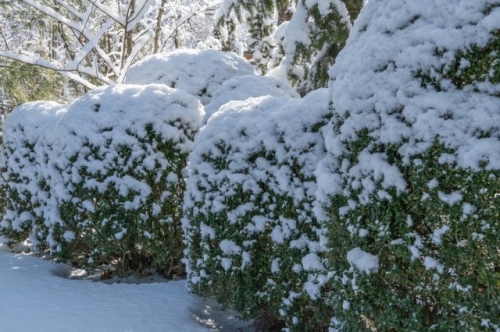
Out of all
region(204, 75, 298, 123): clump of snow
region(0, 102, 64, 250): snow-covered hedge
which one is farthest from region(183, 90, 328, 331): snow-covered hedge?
region(0, 102, 64, 250): snow-covered hedge

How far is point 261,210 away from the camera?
3.06 metres

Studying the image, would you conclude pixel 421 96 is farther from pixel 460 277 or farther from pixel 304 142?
pixel 304 142

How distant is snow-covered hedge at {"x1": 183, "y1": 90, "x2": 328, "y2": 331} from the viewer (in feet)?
9.45

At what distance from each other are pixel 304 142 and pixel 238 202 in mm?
617

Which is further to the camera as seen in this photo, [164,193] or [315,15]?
[315,15]

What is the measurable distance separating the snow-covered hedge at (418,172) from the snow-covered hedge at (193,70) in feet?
9.32

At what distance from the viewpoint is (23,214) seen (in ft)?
17.3

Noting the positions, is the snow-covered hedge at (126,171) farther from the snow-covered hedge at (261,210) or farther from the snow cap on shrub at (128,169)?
the snow-covered hedge at (261,210)

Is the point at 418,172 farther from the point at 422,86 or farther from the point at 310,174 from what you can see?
the point at 310,174

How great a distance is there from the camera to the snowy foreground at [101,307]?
3.34m

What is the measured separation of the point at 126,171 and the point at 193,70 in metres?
1.69

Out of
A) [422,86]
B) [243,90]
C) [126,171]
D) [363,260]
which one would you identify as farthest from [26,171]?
[422,86]

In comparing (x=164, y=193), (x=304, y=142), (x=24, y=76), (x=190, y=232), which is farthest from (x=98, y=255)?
(x=24, y=76)

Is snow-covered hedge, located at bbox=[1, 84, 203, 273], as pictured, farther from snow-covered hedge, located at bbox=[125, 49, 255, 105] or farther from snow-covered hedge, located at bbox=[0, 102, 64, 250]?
snow-covered hedge, located at bbox=[125, 49, 255, 105]
